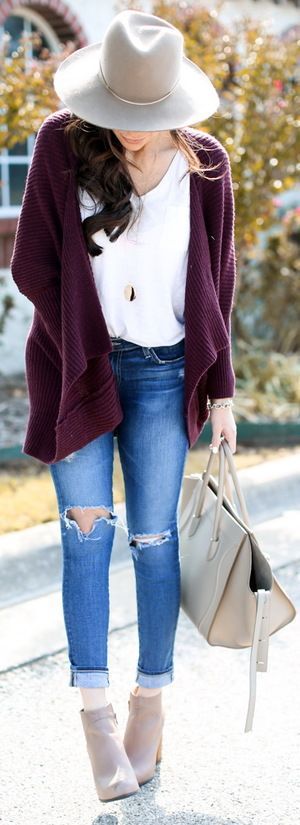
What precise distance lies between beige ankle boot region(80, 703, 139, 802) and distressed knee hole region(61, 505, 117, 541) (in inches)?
16.0

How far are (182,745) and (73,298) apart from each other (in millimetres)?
1204

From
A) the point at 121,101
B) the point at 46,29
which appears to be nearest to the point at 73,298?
the point at 121,101

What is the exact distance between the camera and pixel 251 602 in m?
2.50

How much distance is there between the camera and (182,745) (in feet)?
9.20

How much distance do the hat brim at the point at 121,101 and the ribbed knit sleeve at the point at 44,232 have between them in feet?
0.33

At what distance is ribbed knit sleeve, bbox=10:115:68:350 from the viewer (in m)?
2.33

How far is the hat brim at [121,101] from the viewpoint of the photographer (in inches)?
88.4

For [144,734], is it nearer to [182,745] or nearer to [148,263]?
[182,745]

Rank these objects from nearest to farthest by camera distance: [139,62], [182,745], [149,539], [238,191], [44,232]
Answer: [139,62], [44,232], [149,539], [182,745], [238,191]

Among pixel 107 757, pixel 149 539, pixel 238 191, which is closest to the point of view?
pixel 107 757

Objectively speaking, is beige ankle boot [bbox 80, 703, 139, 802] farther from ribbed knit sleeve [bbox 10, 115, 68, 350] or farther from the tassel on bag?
ribbed knit sleeve [bbox 10, 115, 68, 350]

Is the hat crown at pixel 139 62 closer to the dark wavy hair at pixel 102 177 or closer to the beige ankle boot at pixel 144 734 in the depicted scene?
the dark wavy hair at pixel 102 177

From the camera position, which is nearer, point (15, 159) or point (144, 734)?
point (144, 734)

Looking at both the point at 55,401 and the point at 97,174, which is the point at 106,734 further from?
the point at 97,174
